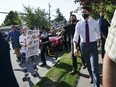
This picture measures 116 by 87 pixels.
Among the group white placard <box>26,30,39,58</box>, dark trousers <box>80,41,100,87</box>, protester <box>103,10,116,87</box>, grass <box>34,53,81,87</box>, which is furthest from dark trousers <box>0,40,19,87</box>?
white placard <box>26,30,39,58</box>

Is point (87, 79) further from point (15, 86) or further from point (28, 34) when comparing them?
point (15, 86)

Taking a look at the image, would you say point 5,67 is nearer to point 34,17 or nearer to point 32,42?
point 32,42

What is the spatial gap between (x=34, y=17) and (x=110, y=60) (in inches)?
3041

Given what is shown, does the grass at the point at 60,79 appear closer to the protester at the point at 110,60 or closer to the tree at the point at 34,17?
the protester at the point at 110,60

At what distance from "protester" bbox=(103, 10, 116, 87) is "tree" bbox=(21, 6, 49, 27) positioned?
7535cm

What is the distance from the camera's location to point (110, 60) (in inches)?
70.9

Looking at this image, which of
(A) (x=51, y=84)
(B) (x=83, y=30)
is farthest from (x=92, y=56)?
(A) (x=51, y=84)

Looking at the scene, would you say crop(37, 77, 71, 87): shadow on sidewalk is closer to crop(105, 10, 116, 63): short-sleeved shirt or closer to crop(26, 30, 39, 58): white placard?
crop(26, 30, 39, 58): white placard

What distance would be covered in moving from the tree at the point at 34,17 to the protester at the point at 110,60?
75.3m

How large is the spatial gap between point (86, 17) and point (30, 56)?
5.23m

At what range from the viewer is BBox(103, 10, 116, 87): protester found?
69.3 inches

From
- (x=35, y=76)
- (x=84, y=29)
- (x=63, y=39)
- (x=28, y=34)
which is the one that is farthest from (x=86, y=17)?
(x=63, y=39)

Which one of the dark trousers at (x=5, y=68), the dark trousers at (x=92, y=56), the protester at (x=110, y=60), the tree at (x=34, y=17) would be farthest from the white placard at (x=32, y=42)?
the tree at (x=34, y=17)

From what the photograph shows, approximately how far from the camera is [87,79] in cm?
995
